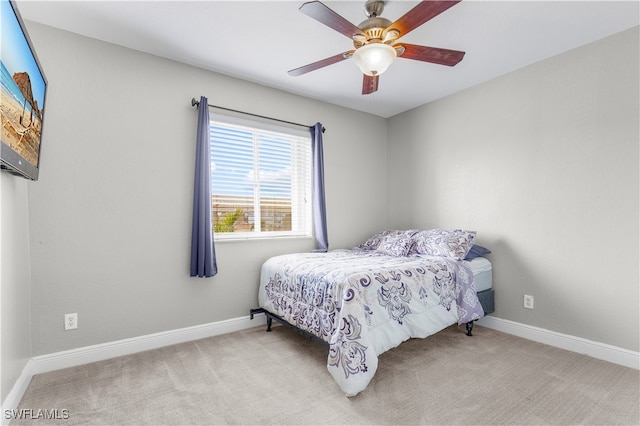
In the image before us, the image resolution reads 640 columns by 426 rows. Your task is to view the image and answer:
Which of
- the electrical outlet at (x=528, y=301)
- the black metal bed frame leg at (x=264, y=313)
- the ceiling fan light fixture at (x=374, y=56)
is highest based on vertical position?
the ceiling fan light fixture at (x=374, y=56)

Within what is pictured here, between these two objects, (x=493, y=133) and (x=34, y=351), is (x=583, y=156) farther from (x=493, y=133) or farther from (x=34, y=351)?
(x=34, y=351)

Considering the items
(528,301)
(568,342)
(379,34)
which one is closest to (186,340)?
(379,34)

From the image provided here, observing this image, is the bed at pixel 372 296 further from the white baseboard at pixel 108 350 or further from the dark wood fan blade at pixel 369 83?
the dark wood fan blade at pixel 369 83

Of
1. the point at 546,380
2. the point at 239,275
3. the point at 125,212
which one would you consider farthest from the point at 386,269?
the point at 125,212

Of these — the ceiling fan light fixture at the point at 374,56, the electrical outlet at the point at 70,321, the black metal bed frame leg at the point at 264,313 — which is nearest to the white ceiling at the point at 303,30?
the ceiling fan light fixture at the point at 374,56

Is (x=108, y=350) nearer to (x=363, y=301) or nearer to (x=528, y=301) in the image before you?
(x=363, y=301)

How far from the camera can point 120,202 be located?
8.23 feet

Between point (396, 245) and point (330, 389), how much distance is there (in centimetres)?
170

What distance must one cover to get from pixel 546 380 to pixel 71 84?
12.9 ft

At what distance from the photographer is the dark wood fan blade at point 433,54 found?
197 cm

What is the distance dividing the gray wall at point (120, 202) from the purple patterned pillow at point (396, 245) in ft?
4.51

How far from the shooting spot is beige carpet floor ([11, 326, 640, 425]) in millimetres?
1694

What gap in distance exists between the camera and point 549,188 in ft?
8.94

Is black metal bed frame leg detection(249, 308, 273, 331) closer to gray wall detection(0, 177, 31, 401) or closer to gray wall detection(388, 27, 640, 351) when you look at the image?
gray wall detection(0, 177, 31, 401)
